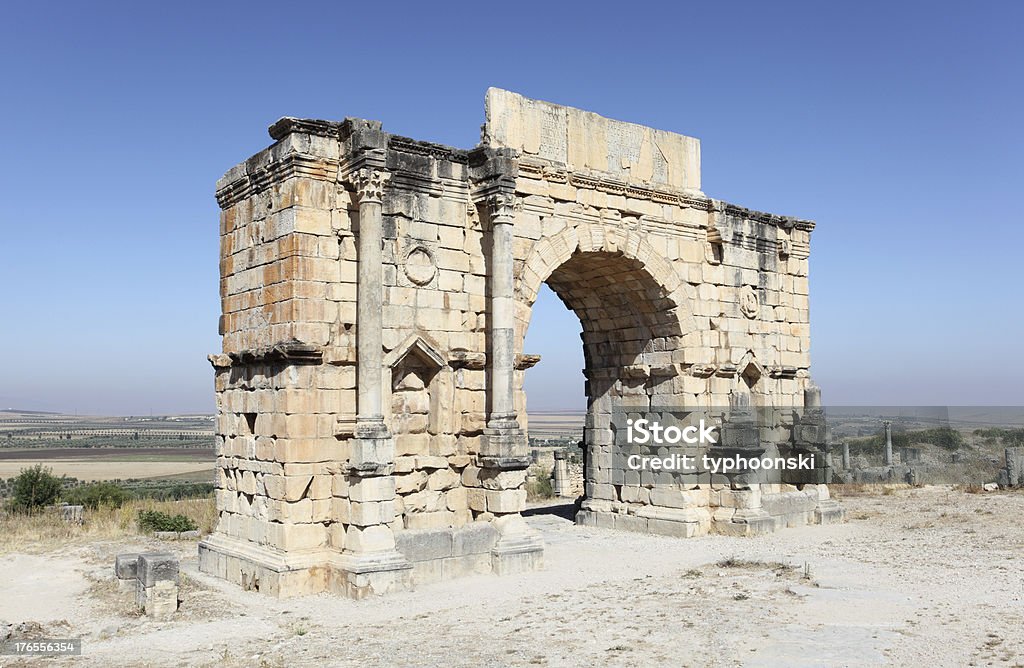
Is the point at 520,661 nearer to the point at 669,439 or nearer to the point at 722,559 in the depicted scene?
the point at 722,559

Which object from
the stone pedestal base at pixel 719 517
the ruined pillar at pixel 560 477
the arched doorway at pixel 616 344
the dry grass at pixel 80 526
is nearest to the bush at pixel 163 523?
the dry grass at pixel 80 526

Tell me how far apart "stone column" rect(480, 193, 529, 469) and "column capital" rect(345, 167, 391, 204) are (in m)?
1.58

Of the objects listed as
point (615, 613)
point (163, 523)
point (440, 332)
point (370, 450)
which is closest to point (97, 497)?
point (163, 523)

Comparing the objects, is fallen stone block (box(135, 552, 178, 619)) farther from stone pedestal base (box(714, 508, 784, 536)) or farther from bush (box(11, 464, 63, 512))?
bush (box(11, 464, 63, 512))

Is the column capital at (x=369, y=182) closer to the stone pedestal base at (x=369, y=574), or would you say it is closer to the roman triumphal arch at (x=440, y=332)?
the roman triumphal arch at (x=440, y=332)

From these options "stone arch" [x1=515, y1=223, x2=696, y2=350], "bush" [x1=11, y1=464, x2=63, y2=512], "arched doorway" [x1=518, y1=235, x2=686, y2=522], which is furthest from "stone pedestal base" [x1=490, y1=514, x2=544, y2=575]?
"bush" [x1=11, y1=464, x2=63, y2=512]

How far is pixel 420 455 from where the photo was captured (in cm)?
1080

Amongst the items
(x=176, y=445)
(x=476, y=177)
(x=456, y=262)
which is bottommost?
(x=176, y=445)

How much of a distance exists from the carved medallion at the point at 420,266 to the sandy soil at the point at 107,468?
37.0 meters

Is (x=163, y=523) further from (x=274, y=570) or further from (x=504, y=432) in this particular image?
(x=504, y=432)

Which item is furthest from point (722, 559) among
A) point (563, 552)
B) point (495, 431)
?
point (495, 431)

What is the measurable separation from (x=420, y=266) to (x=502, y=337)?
133 cm

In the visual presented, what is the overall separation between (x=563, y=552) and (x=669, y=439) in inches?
113

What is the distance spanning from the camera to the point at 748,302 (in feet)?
48.0
